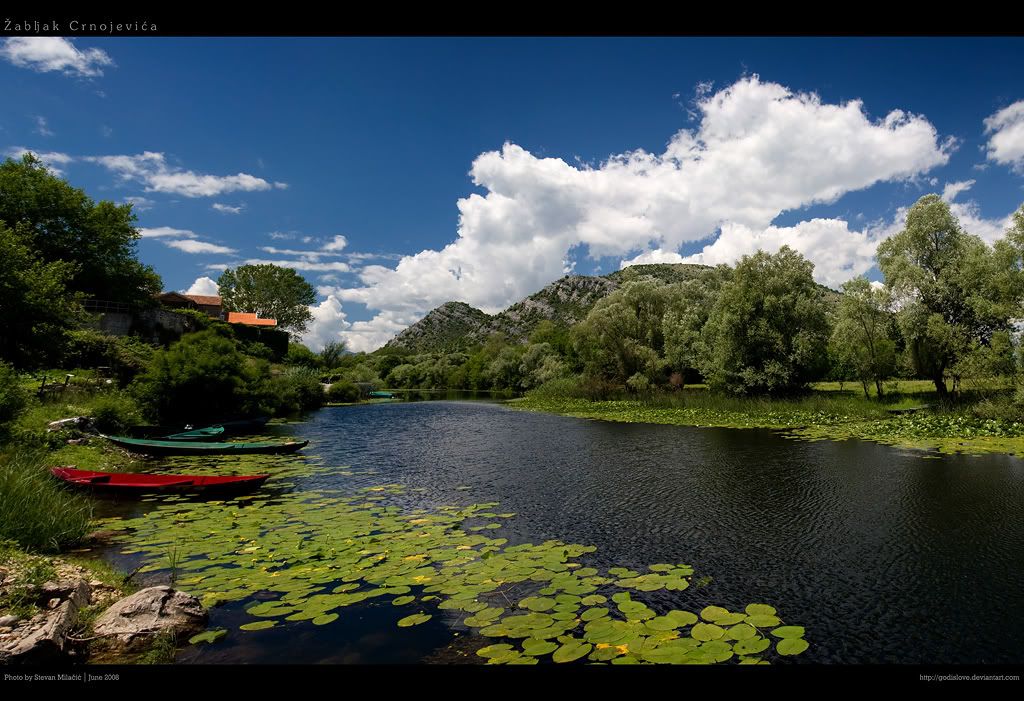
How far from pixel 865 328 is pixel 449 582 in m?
34.0

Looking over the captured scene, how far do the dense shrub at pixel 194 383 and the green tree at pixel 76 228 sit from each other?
16406 mm

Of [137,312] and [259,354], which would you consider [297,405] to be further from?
[259,354]

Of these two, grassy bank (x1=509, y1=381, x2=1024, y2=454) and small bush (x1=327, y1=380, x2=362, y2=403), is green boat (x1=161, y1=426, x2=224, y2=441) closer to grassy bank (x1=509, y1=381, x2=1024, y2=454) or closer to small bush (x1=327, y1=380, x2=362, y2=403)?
grassy bank (x1=509, y1=381, x2=1024, y2=454)

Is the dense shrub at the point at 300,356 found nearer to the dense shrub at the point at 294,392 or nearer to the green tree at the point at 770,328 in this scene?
the dense shrub at the point at 294,392

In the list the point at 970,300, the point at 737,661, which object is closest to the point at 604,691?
the point at 737,661

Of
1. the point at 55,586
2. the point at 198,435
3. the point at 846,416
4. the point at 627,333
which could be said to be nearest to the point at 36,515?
the point at 55,586

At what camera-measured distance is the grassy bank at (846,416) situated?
1900 centimetres

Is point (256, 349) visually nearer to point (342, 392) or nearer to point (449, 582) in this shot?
point (342, 392)

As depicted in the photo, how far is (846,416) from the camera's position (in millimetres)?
26734

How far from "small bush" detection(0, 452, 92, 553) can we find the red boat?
2044 mm

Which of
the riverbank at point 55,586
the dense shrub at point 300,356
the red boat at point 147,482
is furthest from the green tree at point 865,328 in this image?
the dense shrub at point 300,356

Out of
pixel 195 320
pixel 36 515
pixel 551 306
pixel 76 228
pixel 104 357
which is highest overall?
pixel 551 306

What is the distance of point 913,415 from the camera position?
2431cm

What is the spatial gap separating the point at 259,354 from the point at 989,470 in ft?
211
